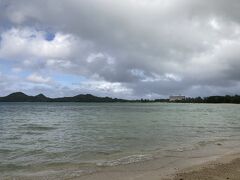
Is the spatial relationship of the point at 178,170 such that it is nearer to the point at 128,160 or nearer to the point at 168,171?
the point at 168,171

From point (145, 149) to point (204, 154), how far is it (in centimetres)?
381

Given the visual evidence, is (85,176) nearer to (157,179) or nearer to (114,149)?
(157,179)

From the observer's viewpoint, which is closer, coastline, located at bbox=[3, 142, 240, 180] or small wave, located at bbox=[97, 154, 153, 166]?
coastline, located at bbox=[3, 142, 240, 180]

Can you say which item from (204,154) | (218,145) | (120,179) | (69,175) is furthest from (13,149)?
(218,145)

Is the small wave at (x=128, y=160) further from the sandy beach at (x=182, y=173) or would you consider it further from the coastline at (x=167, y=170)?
the sandy beach at (x=182, y=173)

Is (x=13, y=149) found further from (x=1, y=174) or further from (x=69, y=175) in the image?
(x=69, y=175)

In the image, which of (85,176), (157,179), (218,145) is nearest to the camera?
(157,179)

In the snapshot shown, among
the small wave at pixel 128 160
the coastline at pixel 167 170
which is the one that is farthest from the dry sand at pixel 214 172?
the small wave at pixel 128 160

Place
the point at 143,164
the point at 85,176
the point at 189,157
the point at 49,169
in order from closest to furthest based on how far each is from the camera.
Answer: the point at 85,176 < the point at 49,169 < the point at 143,164 < the point at 189,157

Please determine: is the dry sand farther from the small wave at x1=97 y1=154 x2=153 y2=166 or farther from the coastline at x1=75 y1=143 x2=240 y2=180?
the small wave at x1=97 y1=154 x2=153 y2=166

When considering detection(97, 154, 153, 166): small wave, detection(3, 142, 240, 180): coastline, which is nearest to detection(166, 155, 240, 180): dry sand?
detection(3, 142, 240, 180): coastline

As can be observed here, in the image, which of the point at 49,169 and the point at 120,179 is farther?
the point at 49,169

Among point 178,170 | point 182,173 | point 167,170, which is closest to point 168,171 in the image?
point 167,170

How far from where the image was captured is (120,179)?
11.6m
